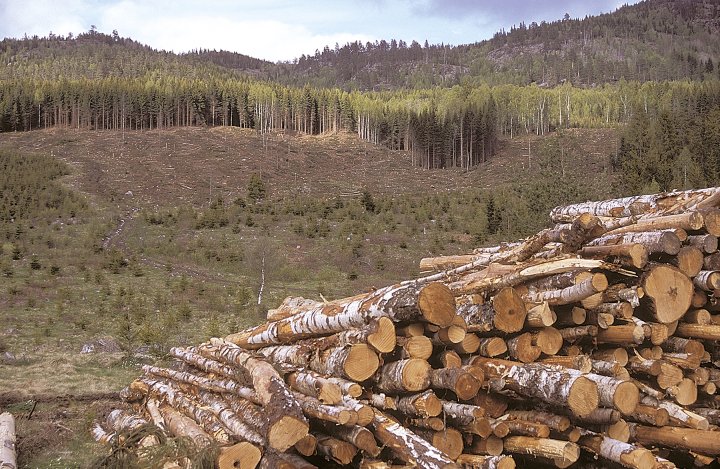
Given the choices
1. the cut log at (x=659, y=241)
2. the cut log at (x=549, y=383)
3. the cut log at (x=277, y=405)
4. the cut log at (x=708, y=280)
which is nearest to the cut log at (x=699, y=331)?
the cut log at (x=708, y=280)

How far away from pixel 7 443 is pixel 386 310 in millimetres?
5915

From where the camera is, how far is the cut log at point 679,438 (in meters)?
5.11

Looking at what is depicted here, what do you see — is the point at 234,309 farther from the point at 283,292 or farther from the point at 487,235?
A: the point at 487,235

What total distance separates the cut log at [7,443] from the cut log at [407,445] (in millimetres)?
4858

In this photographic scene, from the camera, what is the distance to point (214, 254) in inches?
1204

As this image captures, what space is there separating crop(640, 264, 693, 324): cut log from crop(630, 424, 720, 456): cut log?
1.05m

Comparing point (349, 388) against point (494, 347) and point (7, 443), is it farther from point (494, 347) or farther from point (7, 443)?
point (7, 443)

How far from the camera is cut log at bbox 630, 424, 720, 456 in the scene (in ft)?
16.8

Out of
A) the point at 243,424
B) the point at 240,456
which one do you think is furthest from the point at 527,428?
the point at 243,424

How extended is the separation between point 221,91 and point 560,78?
121663mm

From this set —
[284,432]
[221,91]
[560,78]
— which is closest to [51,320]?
[284,432]

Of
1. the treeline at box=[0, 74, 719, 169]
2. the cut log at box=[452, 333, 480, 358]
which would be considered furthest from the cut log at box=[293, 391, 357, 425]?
the treeline at box=[0, 74, 719, 169]

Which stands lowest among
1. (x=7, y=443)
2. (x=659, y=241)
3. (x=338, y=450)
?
(x=7, y=443)

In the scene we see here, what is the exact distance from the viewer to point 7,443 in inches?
293
